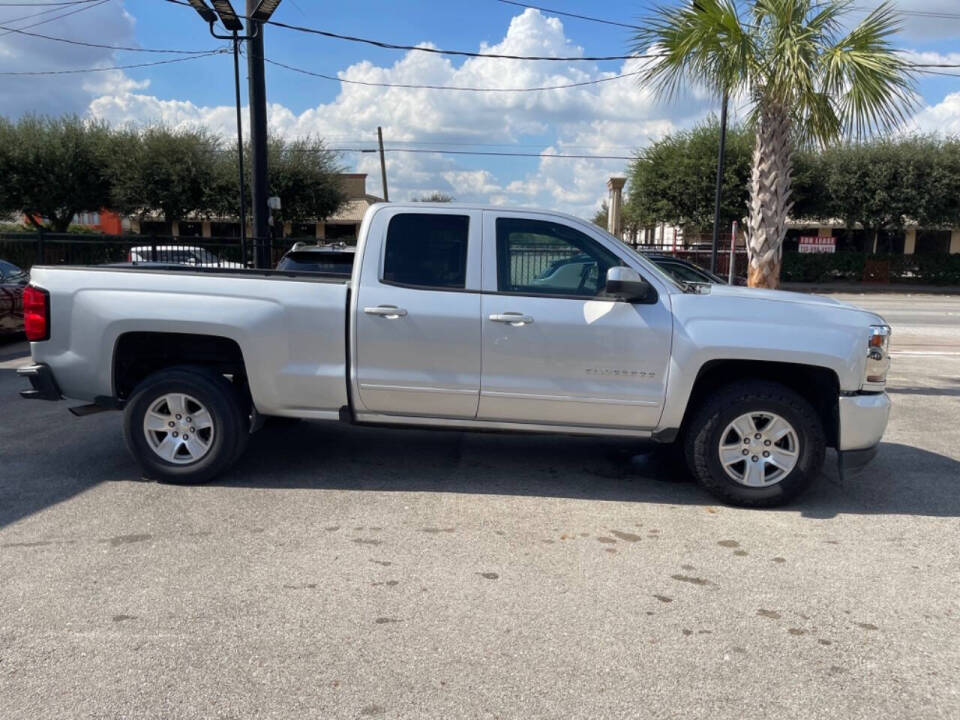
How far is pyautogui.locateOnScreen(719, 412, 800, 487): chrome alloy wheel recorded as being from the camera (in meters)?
5.36

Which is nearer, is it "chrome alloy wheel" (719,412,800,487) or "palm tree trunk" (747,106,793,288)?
"chrome alloy wheel" (719,412,800,487)

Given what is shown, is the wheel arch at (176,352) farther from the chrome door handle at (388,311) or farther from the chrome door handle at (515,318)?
the chrome door handle at (515,318)

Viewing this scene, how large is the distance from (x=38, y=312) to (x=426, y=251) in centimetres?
276

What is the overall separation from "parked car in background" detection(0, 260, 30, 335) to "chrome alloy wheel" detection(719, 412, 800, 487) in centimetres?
1124

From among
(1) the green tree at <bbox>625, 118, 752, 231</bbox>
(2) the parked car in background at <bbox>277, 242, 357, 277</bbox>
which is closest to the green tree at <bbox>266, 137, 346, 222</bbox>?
(1) the green tree at <bbox>625, 118, 752, 231</bbox>

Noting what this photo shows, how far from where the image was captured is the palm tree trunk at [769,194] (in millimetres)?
9086

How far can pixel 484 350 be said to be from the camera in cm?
541

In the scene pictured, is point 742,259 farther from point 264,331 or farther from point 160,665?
point 160,665

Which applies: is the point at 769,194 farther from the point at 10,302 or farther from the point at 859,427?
the point at 10,302

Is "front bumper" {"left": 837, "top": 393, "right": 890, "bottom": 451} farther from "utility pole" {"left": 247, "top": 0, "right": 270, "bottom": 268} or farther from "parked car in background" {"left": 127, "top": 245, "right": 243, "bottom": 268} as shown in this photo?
"parked car in background" {"left": 127, "top": 245, "right": 243, "bottom": 268}

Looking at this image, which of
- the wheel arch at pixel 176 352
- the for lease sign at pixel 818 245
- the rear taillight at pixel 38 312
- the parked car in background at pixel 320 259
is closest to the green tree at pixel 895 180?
the for lease sign at pixel 818 245

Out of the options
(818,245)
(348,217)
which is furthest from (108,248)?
(348,217)

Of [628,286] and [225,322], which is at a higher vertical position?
[628,286]

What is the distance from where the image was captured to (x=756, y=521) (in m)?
5.22
